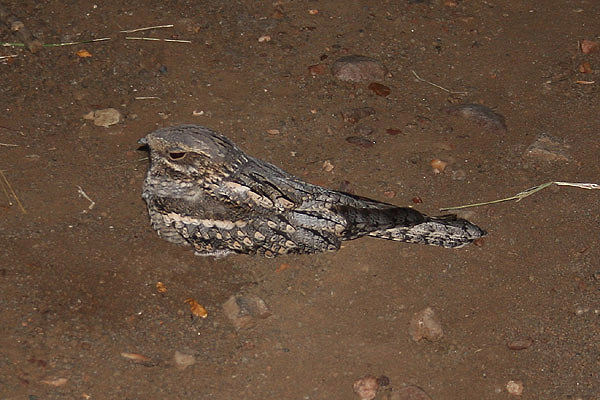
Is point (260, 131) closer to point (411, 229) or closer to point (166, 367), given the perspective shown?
point (411, 229)

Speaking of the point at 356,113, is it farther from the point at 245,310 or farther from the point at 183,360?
the point at 183,360

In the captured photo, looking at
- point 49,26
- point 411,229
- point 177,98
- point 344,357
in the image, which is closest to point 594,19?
point 411,229

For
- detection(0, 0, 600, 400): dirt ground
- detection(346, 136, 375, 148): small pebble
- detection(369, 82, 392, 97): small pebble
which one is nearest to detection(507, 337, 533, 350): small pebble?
detection(0, 0, 600, 400): dirt ground

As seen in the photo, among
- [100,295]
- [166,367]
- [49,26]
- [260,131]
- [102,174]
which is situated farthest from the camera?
[49,26]

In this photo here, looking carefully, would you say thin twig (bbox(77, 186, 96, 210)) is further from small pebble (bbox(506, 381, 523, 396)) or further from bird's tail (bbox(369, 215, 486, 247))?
small pebble (bbox(506, 381, 523, 396))

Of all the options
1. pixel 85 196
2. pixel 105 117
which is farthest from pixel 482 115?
pixel 85 196
